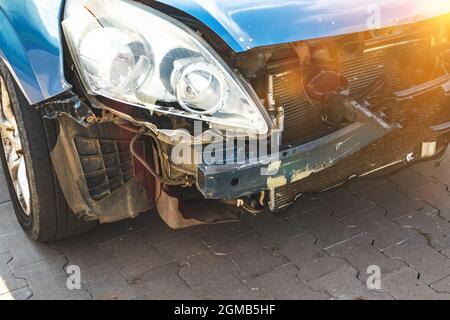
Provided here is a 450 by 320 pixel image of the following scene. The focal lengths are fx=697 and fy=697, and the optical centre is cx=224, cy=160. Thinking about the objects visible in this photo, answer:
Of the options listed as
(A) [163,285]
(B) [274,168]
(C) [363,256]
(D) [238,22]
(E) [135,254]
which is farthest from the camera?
(E) [135,254]

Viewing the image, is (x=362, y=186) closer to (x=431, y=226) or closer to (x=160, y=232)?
(x=431, y=226)

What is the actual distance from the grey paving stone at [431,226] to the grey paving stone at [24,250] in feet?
5.55

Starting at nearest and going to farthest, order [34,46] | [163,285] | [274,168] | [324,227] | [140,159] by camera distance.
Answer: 1. [274,168]
2. [34,46]
3. [140,159]
4. [163,285]
5. [324,227]

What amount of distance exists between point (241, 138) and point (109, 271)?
106 cm

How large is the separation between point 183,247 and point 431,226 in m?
1.19

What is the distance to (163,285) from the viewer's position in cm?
303

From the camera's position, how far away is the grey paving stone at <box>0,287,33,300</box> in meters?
3.00

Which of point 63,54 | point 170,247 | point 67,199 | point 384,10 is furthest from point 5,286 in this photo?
point 384,10

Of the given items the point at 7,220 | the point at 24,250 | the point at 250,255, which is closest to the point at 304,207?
the point at 250,255

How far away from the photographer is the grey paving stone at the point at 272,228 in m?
3.30

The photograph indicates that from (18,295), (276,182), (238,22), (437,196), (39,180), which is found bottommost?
(18,295)

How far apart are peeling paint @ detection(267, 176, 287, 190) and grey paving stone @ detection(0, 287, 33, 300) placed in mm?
1205

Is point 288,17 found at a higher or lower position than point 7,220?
higher

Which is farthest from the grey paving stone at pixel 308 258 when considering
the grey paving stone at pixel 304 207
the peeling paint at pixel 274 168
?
the peeling paint at pixel 274 168
